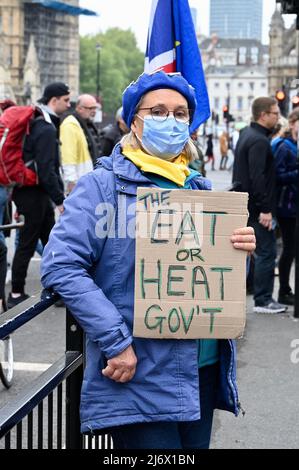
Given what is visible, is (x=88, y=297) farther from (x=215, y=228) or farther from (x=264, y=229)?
(x=264, y=229)

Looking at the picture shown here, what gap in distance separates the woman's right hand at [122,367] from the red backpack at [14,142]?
5.74 m

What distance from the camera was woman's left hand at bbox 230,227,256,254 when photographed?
309 centimetres

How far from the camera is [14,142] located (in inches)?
336

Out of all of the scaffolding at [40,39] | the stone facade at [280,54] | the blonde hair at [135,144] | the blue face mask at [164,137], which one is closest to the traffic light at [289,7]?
the blonde hair at [135,144]

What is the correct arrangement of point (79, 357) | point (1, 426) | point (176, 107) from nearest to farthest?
point (1, 426) → point (176, 107) → point (79, 357)

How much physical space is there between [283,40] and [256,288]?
10265 centimetres

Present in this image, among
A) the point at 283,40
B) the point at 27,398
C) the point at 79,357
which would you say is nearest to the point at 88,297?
the point at 27,398

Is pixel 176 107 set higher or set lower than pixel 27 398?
higher

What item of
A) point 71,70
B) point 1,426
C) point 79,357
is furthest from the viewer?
point 71,70

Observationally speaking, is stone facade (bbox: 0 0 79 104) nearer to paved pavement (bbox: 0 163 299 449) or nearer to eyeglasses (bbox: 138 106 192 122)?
paved pavement (bbox: 0 163 299 449)

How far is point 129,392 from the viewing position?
3.04 meters

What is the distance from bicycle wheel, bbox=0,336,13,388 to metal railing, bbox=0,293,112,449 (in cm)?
226

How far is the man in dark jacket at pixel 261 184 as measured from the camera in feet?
28.5

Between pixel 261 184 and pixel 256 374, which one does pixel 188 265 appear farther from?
pixel 261 184
